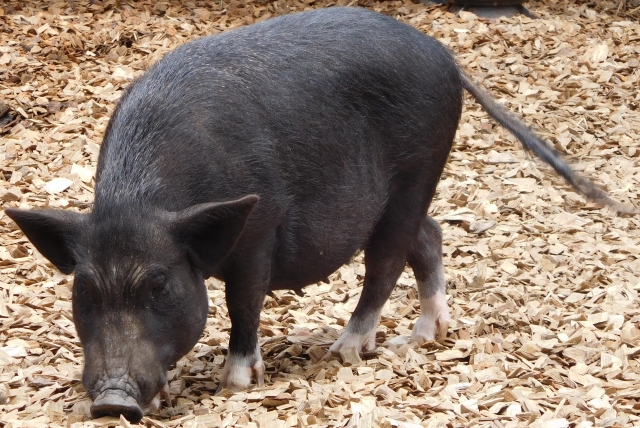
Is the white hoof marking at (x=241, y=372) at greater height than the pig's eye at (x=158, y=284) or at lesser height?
lesser

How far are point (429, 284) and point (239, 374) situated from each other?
4.64 feet

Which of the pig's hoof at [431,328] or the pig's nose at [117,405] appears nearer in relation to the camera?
the pig's nose at [117,405]

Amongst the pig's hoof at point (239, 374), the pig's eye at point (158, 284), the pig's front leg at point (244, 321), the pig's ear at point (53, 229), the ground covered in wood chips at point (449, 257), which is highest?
the pig's ear at point (53, 229)

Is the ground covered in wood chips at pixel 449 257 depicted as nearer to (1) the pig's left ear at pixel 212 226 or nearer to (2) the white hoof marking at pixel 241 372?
(2) the white hoof marking at pixel 241 372

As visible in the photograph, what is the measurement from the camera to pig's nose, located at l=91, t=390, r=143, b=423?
4145mm

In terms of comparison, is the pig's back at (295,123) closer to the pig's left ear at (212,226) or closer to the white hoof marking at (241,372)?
the pig's left ear at (212,226)

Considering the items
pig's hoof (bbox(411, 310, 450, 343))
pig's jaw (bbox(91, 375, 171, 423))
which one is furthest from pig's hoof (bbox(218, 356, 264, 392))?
pig's hoof (bbox(411, 310, 450, 343))

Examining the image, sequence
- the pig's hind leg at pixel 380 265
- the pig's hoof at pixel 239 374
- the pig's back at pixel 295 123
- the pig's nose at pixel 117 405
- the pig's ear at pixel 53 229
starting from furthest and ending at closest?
the pig's hind leg at pixel 380 265 < the pig's hoof at pixel 239 374 < the pig's back at pixel 295 123 < the pig's ear at pixel 53 229 < the pig's nose at pixel 117 405

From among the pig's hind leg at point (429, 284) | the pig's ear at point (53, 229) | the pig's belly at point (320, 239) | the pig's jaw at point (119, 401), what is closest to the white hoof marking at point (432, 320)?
the pig's hind leg at point (429, 284)

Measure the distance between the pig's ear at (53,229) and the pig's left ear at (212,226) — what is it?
44 centimetres

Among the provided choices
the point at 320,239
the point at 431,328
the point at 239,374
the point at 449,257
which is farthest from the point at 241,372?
the point at 449,257

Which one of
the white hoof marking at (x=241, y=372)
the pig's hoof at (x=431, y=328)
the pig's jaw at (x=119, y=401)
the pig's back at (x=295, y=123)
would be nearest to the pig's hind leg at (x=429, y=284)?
the pig's hoof at (x=431, y=328)

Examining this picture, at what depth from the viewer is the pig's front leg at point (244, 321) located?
4840 millimetres

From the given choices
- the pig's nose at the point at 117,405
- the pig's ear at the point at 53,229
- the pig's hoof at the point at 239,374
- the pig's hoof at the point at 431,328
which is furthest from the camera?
the pig's hoof at the point at 431,328
